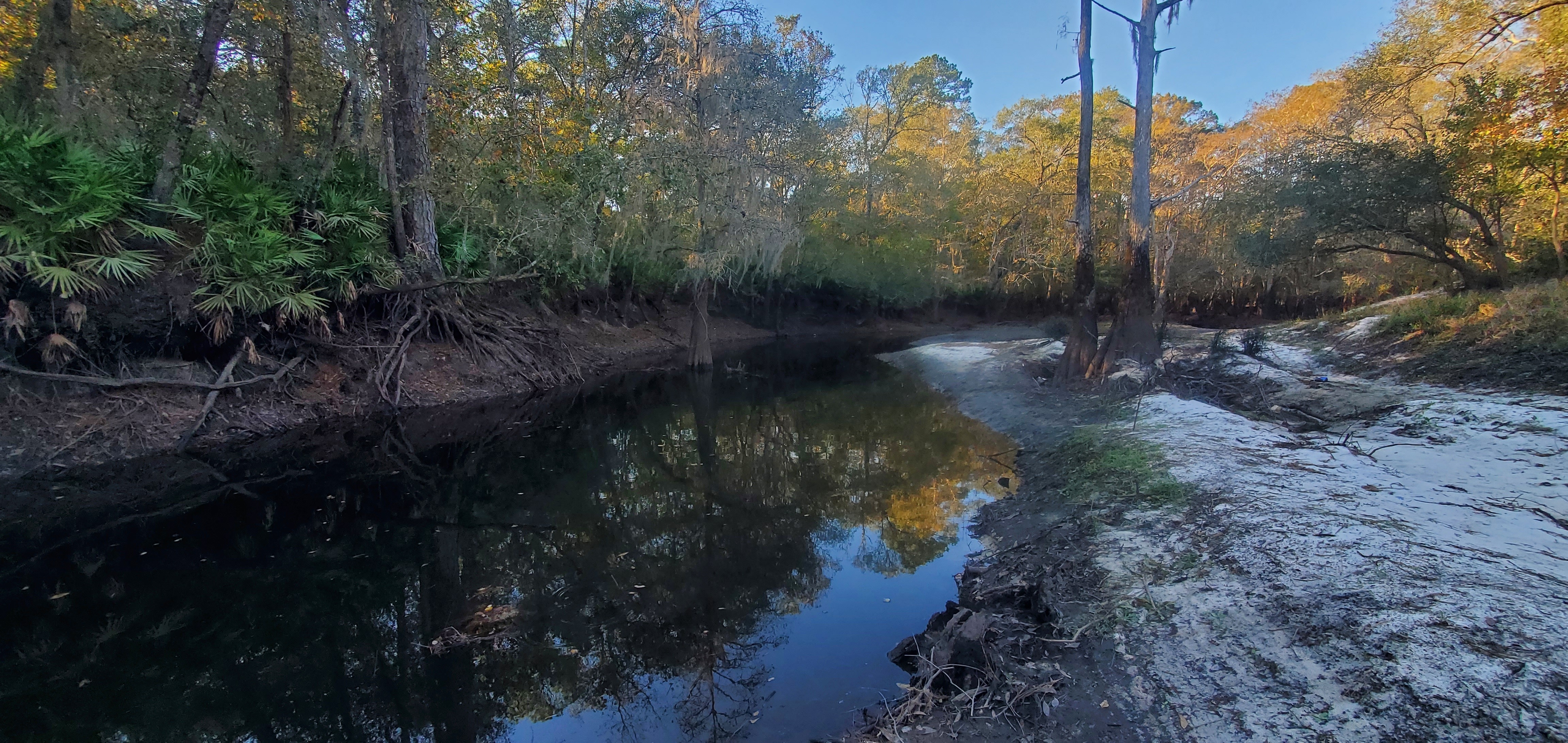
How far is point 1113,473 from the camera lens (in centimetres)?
684

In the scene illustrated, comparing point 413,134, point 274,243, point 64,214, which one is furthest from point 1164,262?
point 64,214

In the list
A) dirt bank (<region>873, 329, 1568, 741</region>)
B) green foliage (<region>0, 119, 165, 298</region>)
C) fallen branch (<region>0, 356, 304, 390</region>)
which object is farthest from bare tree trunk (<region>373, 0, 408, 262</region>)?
dirt bank (<region>873, 329, 1568, 741</region>)

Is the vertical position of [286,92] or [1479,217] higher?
[286,92]

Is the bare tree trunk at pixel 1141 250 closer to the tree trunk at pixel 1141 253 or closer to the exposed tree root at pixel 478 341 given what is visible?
the tree trunk at pixel 1141 253

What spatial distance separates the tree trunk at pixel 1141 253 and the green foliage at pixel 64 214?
→ 15.1m

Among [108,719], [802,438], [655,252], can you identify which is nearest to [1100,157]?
[655,252]

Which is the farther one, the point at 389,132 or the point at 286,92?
the point at 389,132

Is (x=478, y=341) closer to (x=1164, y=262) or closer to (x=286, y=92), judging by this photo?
(x=286, y=92)

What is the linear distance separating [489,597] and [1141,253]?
1219 centimetres

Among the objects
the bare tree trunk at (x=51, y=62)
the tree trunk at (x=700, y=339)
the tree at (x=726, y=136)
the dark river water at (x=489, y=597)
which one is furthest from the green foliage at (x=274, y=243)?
the tree trunk at (x=700, y=339)

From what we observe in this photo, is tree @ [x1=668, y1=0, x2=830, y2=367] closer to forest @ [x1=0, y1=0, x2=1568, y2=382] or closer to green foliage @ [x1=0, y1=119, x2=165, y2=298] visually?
forest @ [x1=0, y1=0, x2=1568, y2=382]

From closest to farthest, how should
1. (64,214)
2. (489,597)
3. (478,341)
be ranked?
(489,597), (64,214), (478,341)

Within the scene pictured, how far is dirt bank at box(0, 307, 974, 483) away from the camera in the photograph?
7.98 meters

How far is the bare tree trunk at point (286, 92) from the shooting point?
35.8 feet
